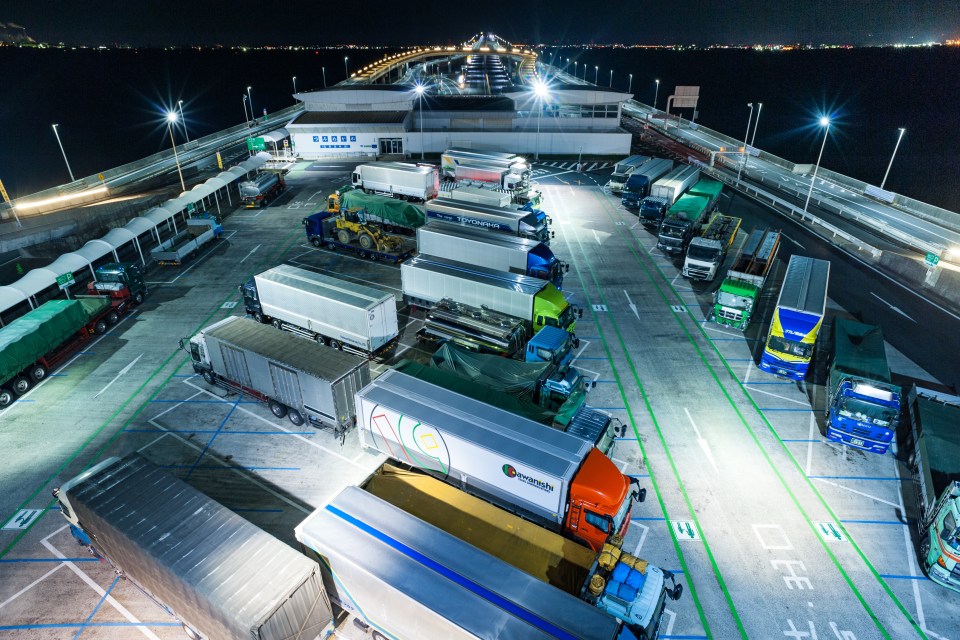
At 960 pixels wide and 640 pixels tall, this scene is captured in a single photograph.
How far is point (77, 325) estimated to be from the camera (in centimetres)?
2592

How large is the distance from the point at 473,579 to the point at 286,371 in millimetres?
12109

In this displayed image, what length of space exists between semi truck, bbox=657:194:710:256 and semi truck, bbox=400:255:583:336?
14232 millimetres

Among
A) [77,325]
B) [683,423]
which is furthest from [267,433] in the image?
[683,423]

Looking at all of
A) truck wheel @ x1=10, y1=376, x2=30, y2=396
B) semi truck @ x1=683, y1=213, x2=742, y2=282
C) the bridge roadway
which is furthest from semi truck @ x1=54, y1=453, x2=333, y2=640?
semi truck @ x1=683, y1=213, x2=742, y2=282

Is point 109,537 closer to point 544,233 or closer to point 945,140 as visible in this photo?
point 544,233

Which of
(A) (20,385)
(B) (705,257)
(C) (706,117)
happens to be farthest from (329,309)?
(C) (706,117)

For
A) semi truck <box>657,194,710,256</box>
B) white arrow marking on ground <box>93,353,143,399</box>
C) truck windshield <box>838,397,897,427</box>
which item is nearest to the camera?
truck windshield <box>838,397,897,427</box>

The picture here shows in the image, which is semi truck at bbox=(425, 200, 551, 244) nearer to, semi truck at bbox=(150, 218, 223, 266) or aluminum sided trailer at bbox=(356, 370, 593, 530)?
semi truck at bbox=(150, 218, 223, 266)

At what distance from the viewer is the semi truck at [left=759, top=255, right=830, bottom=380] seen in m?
22.9

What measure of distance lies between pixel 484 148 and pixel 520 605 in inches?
2414

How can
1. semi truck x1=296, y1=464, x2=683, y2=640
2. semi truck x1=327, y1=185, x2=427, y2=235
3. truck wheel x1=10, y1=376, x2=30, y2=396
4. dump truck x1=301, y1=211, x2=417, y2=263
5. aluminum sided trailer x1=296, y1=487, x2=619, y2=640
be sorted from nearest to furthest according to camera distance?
aluminum sided trailer x1=296, y1=487, x2=619, y2=640, semi truck x1=296, y1=464, x2=683, y2=640, truck wheel x1=10, y1=376, x2=30, y2=396, dump truck x1=301, y1=211, x2=417, y2=263, semi truck x1=327, y1=185, x2=427, y2=235

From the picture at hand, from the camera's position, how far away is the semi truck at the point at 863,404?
1906 cm

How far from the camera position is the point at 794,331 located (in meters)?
23.1

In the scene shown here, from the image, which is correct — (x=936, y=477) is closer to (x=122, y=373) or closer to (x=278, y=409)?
(x=278, y=409)
